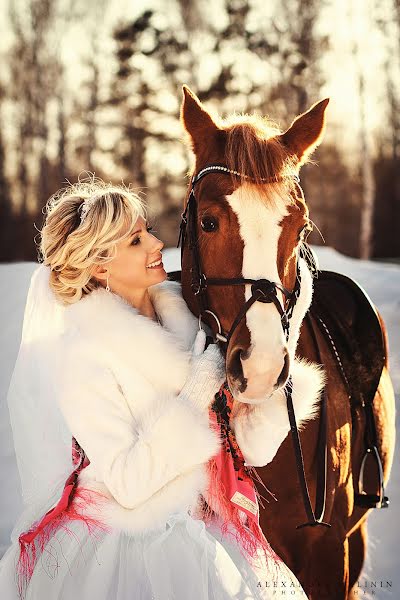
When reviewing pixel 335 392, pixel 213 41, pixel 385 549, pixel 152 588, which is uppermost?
pixel 213 41

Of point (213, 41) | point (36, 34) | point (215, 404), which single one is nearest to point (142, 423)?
point (215, 404)

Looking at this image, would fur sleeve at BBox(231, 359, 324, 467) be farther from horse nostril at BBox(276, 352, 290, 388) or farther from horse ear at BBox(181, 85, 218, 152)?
horse ear at BBox(181, 85, 218, 152)

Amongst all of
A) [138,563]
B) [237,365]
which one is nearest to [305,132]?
[237,365]

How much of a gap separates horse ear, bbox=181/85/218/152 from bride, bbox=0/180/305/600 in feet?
1.06

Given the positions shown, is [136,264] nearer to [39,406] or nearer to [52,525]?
[39,406]

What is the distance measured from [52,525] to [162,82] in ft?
40.5

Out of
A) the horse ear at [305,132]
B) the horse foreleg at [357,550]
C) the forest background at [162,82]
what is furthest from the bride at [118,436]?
the forest background at [162,82]

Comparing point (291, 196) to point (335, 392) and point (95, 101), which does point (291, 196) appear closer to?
point (335, 392)

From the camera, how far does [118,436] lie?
2.17 metres

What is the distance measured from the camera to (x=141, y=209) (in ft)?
8.25

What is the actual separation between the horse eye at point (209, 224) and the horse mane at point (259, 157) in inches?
6.0

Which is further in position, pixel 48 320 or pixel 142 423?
pixel 48 320

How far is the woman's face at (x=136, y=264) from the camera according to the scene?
7.98 ft

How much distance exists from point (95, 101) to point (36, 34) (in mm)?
1935
